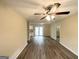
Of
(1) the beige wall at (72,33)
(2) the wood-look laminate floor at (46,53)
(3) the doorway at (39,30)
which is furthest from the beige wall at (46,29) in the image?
(1) the beige wall at (72,33)

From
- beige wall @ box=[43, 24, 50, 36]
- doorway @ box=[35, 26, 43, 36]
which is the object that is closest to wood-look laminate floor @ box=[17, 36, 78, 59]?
beige wall @ box=[43, 24, 50, 36]

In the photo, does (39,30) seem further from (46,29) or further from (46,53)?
(46,53)

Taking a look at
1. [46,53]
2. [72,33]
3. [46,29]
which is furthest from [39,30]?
[46,53]

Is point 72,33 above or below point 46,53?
above

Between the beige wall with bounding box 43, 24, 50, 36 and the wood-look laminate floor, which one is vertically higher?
the beige wall with bounding box 43, 24, 50, 36

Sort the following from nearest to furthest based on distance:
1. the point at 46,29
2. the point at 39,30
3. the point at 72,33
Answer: the point at 72,33
the point at 46,29
the point at 39,30

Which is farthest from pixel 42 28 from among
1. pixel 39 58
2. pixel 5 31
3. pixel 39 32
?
pixel 5 31

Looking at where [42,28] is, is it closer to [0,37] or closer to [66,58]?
[66,58]

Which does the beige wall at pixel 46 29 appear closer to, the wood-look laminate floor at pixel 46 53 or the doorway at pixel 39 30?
the doorway at pixel 39 30

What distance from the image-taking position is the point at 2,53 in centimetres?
375

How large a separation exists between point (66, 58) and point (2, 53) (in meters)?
3.01

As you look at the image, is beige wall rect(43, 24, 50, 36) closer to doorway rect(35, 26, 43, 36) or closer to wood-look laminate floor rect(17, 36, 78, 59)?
doorway rect(35, 26, 43, 36)

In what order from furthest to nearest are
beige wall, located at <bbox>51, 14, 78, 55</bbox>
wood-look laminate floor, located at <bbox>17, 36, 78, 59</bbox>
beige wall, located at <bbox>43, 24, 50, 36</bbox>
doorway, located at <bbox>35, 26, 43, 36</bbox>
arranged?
doorway, located at <bbox>35, 26, 43, 36</bbox> < beige wall, located at <bbox>43, 24, 50, 36</bbox> < beige wall, located at <bbox>51, 14, 78, 55</bbox> < wood-look laminate floor, located at <bbox>17, 36, 78, 59</bbox>

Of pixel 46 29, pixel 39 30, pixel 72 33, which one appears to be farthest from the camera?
pixel 39 30
